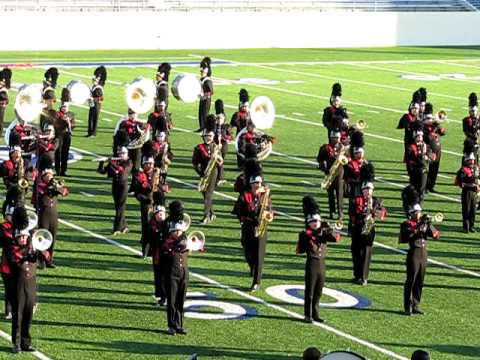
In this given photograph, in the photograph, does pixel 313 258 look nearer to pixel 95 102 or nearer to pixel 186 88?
pixel 186 88

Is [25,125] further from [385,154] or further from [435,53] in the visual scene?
[435,53]

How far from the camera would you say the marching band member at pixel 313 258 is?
48.6 ft

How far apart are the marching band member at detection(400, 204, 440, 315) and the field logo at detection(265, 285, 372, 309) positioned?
60cm

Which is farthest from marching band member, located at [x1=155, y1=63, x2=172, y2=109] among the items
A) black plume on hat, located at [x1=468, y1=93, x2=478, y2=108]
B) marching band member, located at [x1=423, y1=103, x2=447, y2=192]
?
black plume on hat, located at [x1=468, y1=93, x2=478, y2=108]

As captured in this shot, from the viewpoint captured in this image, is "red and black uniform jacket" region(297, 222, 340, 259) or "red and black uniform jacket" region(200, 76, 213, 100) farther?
"red and black uniform jacket" region(200, 76, 213, 100)

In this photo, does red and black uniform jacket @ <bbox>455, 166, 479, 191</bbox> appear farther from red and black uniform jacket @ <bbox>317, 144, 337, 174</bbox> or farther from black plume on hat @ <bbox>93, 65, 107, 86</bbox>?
black plume on hat @ <bbox>93, 65, 107, 86</bbox>

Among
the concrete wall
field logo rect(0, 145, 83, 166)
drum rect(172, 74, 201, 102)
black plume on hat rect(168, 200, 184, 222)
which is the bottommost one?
field logo rect(0, 145, 83, 166)

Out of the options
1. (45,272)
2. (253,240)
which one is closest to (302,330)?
(253,240)

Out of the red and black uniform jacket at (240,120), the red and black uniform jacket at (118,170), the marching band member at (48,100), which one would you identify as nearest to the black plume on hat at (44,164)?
the red and black uniform jacket at (118,170)

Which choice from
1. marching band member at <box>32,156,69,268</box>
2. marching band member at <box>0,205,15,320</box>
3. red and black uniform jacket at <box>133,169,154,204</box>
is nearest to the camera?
marching band member at <box>0,205,15,320</box>

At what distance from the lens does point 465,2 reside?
57.4 m

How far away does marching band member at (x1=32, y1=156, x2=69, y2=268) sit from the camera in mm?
16894

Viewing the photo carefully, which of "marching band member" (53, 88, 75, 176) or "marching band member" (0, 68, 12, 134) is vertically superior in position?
"marching band member" (0, 68, 12, 134)

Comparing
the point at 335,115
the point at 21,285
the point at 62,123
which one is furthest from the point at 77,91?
the point at 21,285
